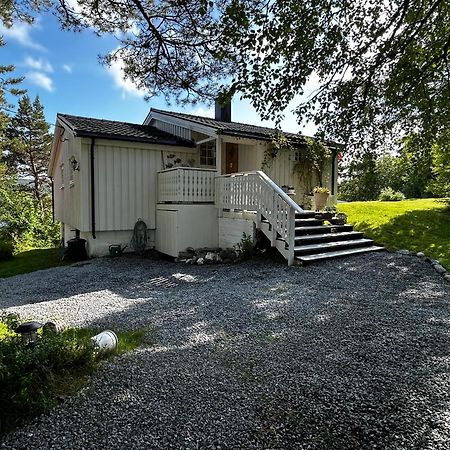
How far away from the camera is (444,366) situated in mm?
2787

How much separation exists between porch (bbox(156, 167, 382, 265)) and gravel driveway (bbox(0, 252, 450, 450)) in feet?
5.85

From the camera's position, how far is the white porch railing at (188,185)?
8.60 m

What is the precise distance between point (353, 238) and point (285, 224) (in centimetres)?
262

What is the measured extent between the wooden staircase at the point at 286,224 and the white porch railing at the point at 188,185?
0.29 m

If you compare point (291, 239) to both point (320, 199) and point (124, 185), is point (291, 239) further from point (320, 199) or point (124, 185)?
point (124, 185)

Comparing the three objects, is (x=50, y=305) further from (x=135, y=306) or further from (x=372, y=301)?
(x=372, y=301)

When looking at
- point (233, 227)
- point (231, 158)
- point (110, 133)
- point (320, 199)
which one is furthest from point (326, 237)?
point (110, 133)

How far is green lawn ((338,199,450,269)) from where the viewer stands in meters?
8.05

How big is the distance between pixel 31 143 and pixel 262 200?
26.5 metres

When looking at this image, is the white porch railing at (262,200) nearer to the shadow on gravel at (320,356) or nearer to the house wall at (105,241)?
the shadow on gravel at (320,356)

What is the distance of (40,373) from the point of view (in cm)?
227

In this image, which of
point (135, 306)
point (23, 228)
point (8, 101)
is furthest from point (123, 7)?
point (8, 101)

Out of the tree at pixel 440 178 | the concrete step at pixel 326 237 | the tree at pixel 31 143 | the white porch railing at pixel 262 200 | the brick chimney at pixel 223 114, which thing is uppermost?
the tree at pixel 31 143

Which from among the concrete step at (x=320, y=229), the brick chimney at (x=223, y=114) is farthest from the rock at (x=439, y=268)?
the brick chimney at (x=223, y=114)
